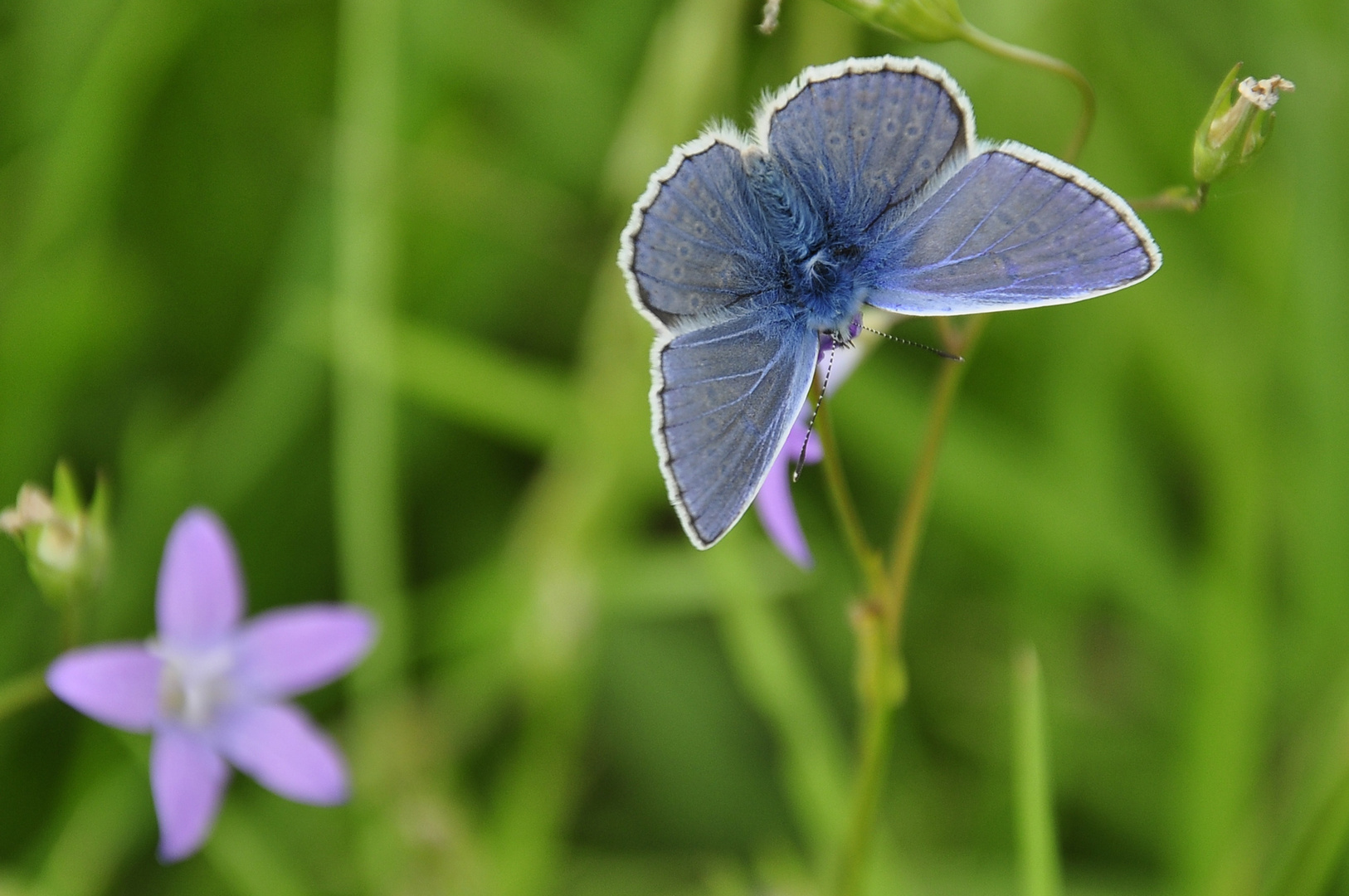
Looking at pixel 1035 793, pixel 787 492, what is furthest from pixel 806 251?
pixel 1035 793

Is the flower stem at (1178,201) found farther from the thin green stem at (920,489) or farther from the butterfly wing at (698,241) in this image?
the butterfly wing at (698,241)

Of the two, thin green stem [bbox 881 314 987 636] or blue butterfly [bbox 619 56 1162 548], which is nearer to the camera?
blue butterfly [bbox 619 56 1162 548]

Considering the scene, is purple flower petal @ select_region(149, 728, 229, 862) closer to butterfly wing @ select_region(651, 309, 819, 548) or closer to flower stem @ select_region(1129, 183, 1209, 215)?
butterfly wing @ select_region(651, 309, 819, 548)

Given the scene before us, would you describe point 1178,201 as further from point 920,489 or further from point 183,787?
point 183,787

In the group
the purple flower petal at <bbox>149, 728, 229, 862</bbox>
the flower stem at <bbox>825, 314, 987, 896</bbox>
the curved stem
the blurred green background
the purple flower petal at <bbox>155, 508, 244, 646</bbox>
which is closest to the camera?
the curved stem

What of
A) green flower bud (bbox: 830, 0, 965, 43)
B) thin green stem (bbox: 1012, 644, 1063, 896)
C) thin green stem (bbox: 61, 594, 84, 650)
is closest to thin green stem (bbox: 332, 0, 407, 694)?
thin green stem (bbox: 61, 594, 84, 650)

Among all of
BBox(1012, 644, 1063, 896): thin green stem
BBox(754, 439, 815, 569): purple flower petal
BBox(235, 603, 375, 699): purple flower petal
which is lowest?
BBox(235, 603, 375, 699): purple flower petal

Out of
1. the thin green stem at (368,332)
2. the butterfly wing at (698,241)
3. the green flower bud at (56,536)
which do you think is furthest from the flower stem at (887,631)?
the thin green stem at (368,332)
